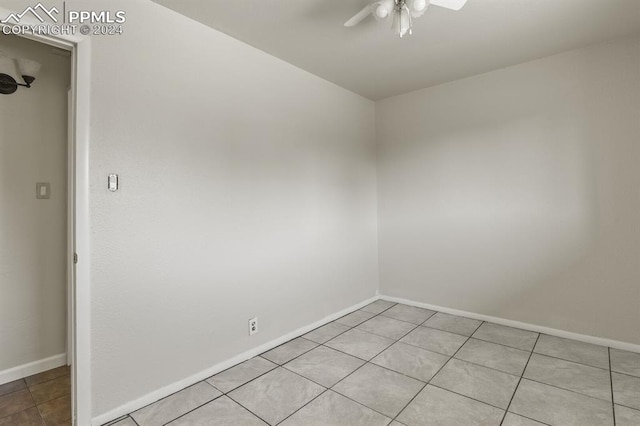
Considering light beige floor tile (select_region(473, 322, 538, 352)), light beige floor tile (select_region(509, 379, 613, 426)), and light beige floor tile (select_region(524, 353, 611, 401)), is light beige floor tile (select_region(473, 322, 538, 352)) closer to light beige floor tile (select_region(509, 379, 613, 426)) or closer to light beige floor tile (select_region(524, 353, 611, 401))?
light beige floor tile (select_region(524, 353, 611, 401))

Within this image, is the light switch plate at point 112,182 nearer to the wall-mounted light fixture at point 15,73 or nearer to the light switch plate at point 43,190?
the light switch plate at point 43,190

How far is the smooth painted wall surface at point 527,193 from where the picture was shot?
262 centimetres

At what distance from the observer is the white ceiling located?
6.95 ft

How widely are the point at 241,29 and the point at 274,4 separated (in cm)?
40

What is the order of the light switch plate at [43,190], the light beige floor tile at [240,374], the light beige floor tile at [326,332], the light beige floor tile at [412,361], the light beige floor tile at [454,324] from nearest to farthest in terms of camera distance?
the light beige floor tile at [240,374] < the light beige floor tile at [412,361] < the light switch plate at [43,190] < the light beige floor tile at [326,332] < the light beige floor tile at [454,324]

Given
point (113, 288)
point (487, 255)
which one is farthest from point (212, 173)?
point (487, 255)

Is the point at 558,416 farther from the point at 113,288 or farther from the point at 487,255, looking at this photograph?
the point at 113,288

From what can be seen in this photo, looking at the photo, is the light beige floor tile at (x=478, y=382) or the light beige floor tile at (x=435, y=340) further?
the light beige floor tile at (x=435, y=340)

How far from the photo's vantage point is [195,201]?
2219 mm

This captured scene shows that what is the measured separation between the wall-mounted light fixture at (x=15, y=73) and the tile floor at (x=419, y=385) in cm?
234

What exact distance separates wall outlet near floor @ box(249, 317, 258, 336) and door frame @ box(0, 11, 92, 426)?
3.56 feet

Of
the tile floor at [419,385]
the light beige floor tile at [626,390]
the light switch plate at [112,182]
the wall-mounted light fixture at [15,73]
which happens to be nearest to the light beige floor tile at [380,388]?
the tile floor at [419,385]

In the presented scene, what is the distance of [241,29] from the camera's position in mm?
2350

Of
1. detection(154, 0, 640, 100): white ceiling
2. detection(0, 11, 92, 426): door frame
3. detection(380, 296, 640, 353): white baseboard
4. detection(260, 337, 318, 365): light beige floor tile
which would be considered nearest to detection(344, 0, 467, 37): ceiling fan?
detection(154, 0, 640, 100): white ceiling
